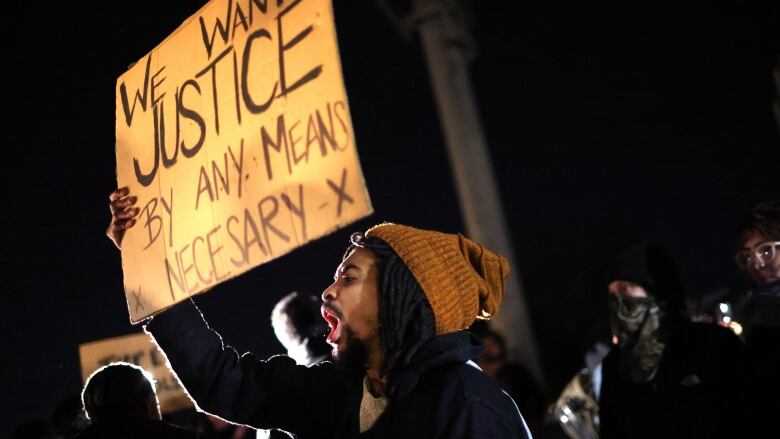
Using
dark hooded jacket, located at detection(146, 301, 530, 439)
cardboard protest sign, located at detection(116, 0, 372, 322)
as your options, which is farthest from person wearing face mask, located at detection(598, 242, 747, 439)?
cardboard protest sign, located at detection(116, 0, 372, 322)

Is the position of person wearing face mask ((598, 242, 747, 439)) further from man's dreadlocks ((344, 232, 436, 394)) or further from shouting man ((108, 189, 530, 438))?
man's dreadlocks ((344, 232, 436, 394))

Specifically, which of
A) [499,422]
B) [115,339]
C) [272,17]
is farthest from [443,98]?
[499,422]

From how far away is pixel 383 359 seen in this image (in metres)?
2.41

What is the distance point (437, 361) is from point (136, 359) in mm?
6394

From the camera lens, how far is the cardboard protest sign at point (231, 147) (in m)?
2.40

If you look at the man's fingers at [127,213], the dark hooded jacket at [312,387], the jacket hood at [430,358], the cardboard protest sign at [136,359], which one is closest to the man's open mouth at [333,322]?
the dark hooded jacket at [312,387]

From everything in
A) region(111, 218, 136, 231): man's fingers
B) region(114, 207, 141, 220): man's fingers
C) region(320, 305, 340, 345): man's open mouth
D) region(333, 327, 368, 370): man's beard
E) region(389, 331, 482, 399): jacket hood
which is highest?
region(114, 207, 141, 220): man's fingers

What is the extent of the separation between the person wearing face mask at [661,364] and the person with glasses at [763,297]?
13 cm

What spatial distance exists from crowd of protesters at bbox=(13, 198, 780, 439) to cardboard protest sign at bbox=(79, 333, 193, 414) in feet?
13.2

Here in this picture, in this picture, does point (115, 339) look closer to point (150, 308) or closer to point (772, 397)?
point (150, 308)

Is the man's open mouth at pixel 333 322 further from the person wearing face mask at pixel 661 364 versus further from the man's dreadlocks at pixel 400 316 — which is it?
the person wearing face mask at pixel 661 364

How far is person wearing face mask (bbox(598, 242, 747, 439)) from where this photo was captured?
3.72 metres

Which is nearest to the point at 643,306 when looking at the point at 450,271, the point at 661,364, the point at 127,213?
the point at 661,364

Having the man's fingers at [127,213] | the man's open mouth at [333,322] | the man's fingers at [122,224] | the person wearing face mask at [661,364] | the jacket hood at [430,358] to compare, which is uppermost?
the man's fingers at [127,213]
